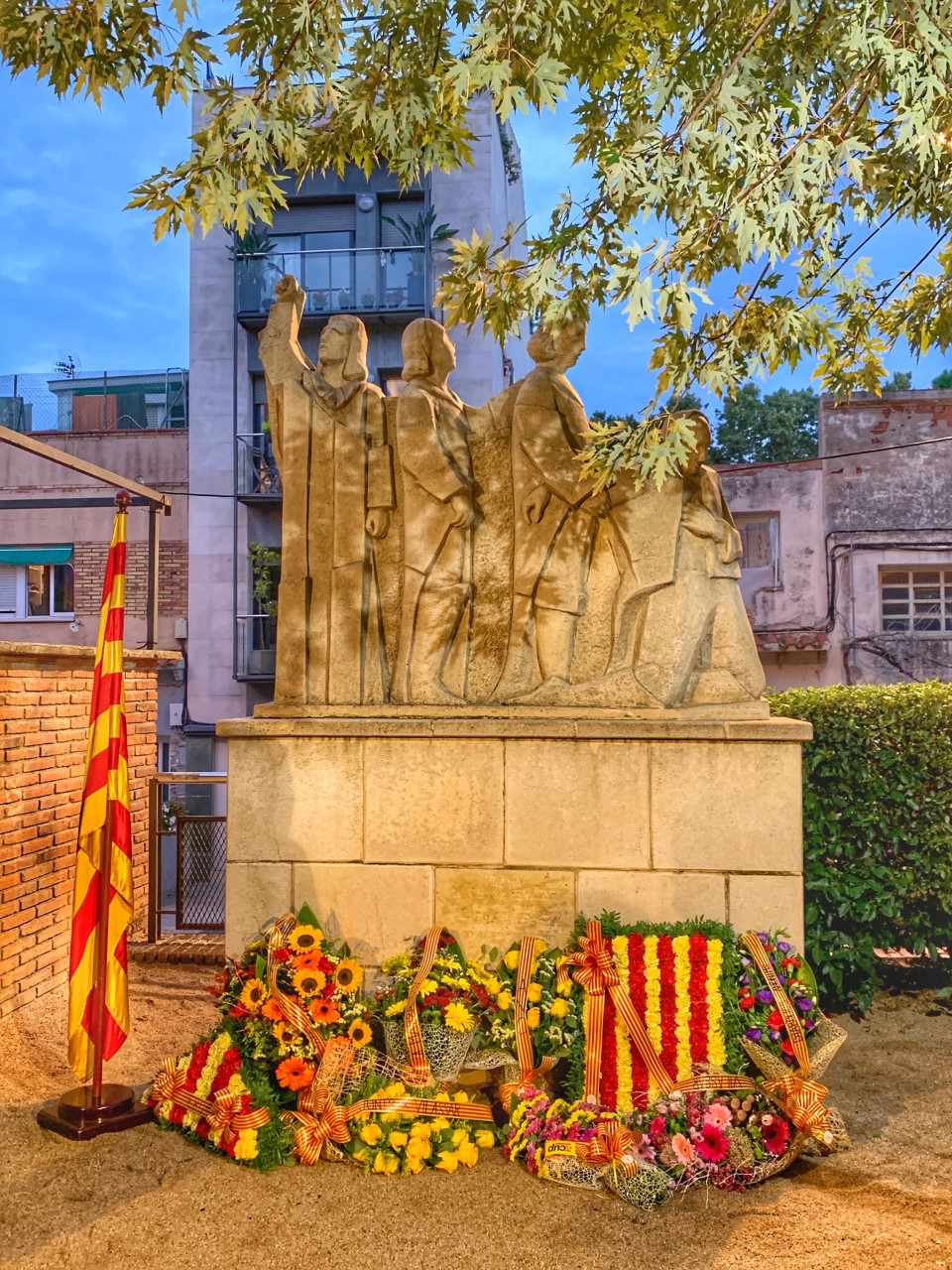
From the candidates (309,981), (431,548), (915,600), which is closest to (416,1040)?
(309,981)

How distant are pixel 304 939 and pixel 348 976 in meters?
0.25

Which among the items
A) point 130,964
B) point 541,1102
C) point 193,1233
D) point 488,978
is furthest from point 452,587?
point 130,964

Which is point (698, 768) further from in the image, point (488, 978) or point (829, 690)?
point (829, 690)

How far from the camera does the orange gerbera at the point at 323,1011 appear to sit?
402 cm

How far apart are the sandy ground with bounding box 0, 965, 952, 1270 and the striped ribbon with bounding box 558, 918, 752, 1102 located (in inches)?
14.1

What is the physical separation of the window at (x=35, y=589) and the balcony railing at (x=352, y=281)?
4746 mm

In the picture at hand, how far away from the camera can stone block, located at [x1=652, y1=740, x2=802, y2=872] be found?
14.0 ft

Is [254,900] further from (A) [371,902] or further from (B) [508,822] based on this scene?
(B) [508,822]

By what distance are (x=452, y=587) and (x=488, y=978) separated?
173cm

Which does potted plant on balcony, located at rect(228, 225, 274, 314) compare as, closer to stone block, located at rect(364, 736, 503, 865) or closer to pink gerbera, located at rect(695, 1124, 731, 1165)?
stone block, located at rect(364, 736, 503, 865)

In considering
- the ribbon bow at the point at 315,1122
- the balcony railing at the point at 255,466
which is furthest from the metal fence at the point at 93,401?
the ribbon bow at the point at 315,1122

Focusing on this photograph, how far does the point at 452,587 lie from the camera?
15.4 feet

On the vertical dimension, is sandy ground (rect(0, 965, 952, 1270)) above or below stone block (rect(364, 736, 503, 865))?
below

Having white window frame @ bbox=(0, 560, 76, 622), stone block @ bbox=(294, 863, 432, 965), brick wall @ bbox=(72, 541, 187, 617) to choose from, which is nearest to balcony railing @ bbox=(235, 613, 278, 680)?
brick wall @ bbox=(72, 541, 187, 617)
